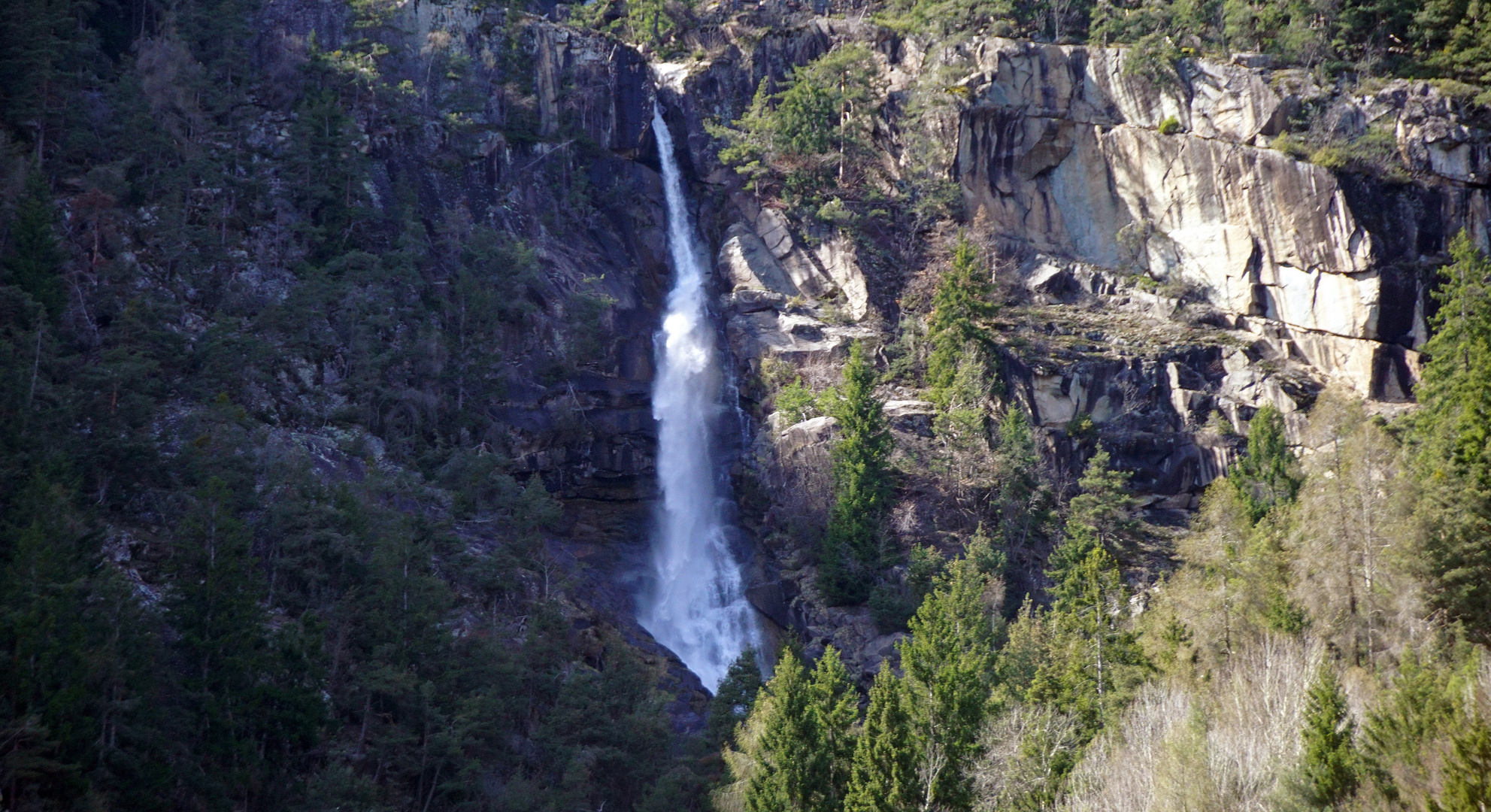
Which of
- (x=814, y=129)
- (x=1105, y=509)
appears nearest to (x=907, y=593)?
(x=1105, y=509)

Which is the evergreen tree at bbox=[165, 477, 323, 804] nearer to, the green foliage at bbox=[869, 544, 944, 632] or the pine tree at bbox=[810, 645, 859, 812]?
the pine tree at bbox=[810, 645, 859, 812]

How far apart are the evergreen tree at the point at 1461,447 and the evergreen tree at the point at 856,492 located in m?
20.3

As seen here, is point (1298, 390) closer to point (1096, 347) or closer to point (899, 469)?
point (1096, 347)

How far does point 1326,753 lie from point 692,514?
3489 cm

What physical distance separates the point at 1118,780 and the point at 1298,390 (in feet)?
105

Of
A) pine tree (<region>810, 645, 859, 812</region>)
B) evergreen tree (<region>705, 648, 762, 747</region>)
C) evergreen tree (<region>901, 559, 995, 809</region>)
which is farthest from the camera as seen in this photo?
evergreen tree (<region>705, 648, 762, 747</region>)

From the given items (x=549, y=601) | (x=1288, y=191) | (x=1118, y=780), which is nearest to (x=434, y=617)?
(x=549, y=601)

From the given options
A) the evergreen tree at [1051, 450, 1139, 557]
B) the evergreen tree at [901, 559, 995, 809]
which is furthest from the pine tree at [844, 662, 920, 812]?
the evergreen tree at [1051, 450, 1139, 557]

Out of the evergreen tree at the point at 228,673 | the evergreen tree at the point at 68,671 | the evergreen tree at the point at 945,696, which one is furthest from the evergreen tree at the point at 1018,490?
the evergreen tree at the point at 68,671

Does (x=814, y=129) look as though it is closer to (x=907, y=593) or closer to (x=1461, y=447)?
(x=907, y=593)

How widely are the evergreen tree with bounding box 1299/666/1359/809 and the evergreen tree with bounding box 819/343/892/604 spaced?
2472 centimetres

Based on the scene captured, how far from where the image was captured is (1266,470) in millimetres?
44344

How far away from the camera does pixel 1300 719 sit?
25016mm

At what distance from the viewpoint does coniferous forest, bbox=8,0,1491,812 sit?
93.0 ft
